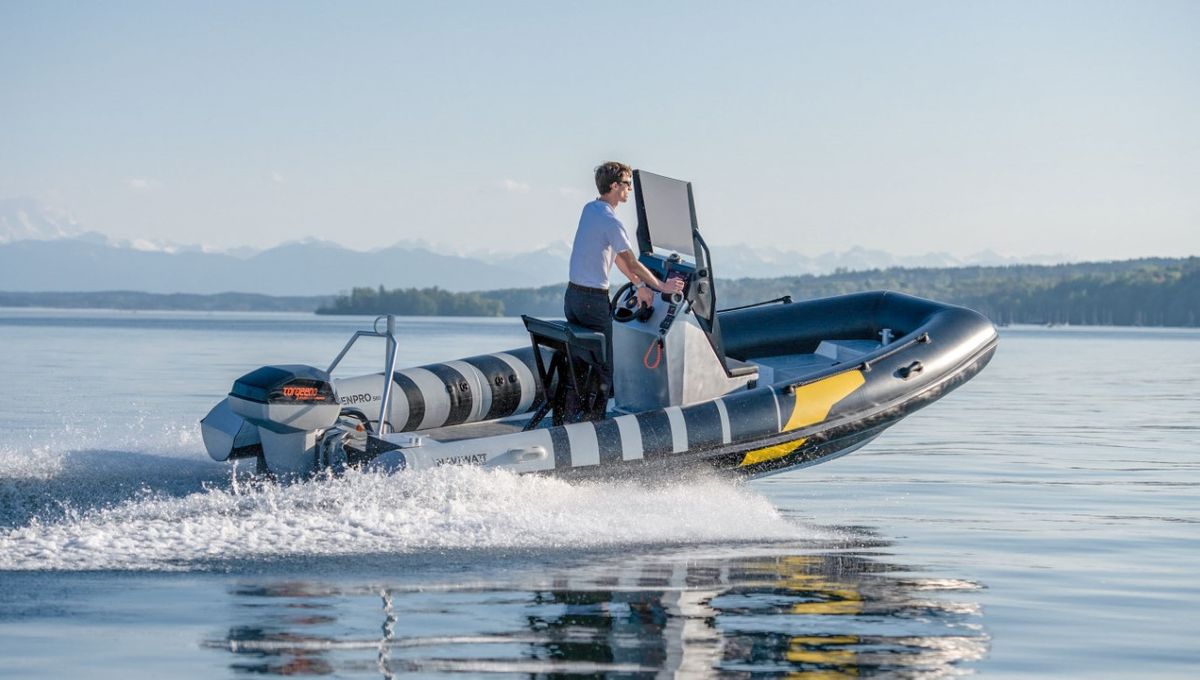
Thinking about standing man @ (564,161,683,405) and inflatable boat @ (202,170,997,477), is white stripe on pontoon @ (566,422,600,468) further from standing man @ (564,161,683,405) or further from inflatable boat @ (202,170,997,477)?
standing man @ (564,161,683,405)

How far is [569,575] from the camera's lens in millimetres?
6059

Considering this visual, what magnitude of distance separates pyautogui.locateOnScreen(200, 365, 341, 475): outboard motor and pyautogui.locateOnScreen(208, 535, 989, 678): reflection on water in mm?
1728

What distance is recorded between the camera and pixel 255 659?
4539 millimetres

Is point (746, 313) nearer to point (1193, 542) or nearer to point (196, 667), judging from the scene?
point (1193, 542)

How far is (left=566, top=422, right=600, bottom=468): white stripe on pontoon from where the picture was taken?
754 cm

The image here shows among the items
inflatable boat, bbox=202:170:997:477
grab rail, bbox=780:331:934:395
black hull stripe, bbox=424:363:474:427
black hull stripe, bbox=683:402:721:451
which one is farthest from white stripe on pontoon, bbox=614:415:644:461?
black hull stripe, bbox=424:363:474:427

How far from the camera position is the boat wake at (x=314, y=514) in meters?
6.03

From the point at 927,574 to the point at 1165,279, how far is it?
13779 centimetres

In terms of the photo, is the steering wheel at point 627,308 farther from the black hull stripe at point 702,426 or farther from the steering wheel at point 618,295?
the black hull stripe at point 702,426

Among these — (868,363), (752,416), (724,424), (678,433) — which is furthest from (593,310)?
(868,363)

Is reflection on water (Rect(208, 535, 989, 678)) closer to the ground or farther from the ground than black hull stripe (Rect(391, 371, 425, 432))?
closer to the ground

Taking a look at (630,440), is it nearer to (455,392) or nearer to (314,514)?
(455,392)

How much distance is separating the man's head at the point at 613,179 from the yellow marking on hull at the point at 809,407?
1.60 m

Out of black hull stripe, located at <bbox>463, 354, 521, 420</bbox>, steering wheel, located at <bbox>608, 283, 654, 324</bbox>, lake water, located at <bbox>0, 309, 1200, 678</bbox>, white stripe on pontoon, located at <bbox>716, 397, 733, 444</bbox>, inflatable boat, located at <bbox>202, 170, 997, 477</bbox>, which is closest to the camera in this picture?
lake water, located at <bbox>0, 309, 1200, 678</bbox>
